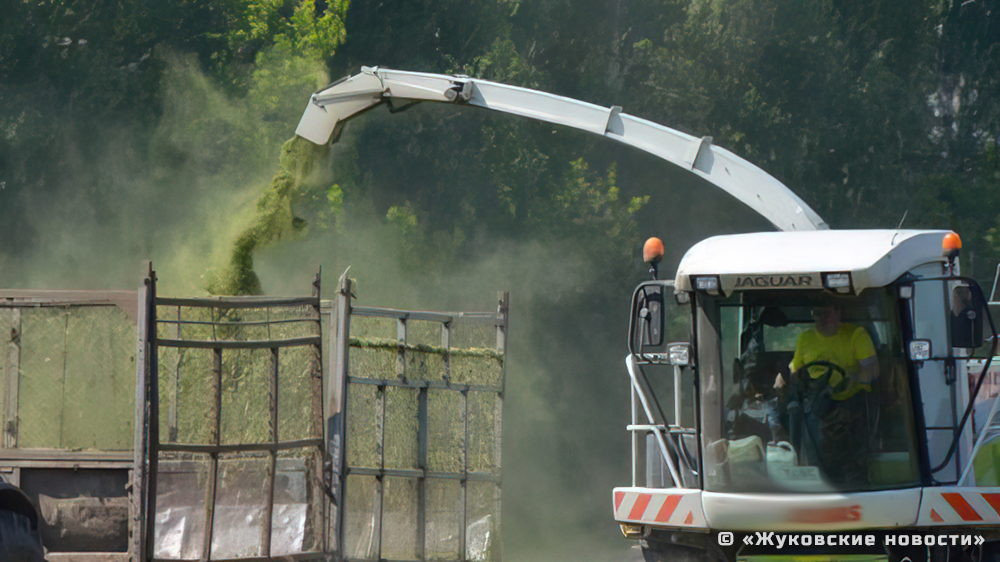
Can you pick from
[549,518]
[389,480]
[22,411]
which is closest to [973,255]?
[549,518]

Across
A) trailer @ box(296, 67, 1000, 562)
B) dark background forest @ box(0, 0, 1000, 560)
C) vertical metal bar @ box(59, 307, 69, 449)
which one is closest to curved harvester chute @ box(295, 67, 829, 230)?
trailer @ box(296, 67, 1000, 562)

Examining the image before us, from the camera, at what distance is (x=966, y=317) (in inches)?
237

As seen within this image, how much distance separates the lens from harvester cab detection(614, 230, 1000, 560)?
6.25 meters

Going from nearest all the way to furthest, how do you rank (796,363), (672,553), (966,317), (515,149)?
1. (966,317)
2. (796,363)
3. (672,553)
4. (515,149)

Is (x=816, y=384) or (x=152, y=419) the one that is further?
(x=152, y=419)

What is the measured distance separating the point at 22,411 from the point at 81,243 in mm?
18413

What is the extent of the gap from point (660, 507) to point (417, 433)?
2743 millimetres

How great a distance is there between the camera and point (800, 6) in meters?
31.8

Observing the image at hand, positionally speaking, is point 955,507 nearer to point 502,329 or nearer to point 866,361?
point 866,361

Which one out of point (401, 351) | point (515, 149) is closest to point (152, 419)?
point (401, 351)

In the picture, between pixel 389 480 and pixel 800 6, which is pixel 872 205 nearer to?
pixel 800 6

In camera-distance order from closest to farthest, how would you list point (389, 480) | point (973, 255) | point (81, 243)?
point (389, 480)
point (81, 243)
point (973, 255)

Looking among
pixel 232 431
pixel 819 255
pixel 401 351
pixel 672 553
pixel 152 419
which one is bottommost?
pixel 672 553

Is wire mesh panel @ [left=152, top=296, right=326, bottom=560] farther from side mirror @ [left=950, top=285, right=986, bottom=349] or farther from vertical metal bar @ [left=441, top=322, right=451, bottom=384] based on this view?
side mirror @ [left=950, top=285, right=986, bottom=349]
